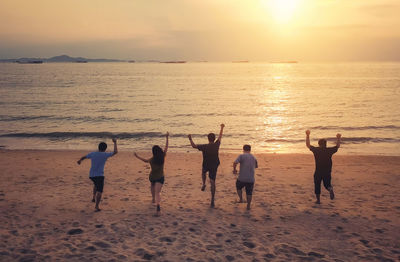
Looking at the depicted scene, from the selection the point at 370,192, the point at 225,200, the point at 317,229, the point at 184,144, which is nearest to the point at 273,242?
the point at 317,229

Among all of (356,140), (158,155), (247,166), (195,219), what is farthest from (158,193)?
(356,140)

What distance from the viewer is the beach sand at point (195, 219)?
6773 mm

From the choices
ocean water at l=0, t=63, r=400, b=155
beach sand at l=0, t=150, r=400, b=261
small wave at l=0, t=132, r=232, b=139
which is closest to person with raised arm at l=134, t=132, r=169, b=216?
beach sand at l=0, t=150, r=400, b=261

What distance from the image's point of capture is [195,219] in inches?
337

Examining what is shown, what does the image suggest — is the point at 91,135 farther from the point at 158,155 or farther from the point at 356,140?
the point at 356,140

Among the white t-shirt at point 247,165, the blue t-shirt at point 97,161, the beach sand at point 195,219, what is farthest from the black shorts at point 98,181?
the white t-shirt at point 247,165

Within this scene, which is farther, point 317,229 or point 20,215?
point 20,215

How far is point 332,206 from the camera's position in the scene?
31.6 feet

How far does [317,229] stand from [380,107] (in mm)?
Answer: 39295

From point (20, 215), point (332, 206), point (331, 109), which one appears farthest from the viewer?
point (331, 109)

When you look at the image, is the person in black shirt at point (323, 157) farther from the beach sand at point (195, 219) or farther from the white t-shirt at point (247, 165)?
the white t-shirt at point (247, 165)

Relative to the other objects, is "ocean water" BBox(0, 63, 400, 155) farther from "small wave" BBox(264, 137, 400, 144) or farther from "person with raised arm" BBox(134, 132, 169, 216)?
"person with raised arm" BBox(134, 132, 169, 216)

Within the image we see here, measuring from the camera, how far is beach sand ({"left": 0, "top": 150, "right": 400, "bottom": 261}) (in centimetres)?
677

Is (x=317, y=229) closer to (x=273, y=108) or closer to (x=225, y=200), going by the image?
(x=225, y=200)
